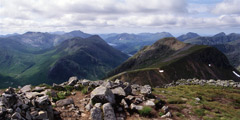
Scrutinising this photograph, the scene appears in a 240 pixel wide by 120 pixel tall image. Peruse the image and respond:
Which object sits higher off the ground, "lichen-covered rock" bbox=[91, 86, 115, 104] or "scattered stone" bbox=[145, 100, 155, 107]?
"lichen-covered rock" bbox=[91, 86, 115, 104]

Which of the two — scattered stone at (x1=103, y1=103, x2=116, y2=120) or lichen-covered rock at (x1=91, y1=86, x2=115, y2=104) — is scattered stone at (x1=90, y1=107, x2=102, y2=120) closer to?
scattered stone at (x1=103, y1=103, x2=116, y2=120)

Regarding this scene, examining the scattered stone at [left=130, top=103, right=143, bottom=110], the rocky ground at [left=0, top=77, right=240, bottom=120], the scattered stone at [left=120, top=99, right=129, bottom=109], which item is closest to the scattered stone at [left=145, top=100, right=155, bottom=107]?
the rocky ground at [left=0, top=77, right=240, bottom=120]

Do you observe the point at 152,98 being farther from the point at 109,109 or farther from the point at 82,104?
the point at 82,104

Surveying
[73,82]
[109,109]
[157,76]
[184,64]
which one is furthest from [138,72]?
[109,109]

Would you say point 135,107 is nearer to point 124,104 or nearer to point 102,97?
point 124,104

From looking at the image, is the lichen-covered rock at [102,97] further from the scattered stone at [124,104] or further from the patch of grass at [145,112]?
the patch of grass at [145,112]

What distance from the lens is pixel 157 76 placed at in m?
156

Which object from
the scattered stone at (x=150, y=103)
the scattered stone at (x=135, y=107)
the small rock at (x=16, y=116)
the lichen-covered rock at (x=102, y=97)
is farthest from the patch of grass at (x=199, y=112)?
the small rock at (x=16, y=116)

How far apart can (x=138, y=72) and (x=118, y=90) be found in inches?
5691

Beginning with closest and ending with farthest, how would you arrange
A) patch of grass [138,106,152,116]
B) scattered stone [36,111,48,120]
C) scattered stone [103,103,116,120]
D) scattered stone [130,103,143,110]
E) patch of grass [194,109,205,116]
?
scattered stone [36,111,48,120] < scattered stone [103,103,116,120] < patch of grass [138,106,152,116] < scattered stone [130,103,143,110] < patch of grass [194,109,205,116]

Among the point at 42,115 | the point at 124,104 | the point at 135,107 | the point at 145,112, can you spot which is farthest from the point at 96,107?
the point at 145,112

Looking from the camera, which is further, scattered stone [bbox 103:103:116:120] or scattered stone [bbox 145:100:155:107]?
scattered stone [bbox 145:100:155:107]

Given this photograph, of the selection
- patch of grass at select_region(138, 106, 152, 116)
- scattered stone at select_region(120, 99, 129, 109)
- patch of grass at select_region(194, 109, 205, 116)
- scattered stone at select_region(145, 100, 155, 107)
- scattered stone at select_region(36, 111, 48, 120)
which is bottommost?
patch of grass at select_region(194, 109, 205, 116)

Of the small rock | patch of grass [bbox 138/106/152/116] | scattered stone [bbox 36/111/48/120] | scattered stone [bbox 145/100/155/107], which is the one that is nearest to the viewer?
the small rock
